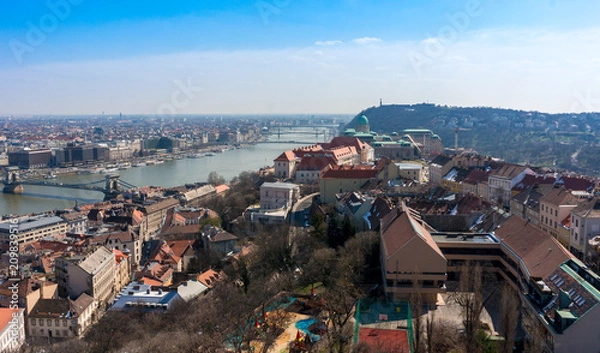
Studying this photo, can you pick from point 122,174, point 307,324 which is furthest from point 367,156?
point 307,324

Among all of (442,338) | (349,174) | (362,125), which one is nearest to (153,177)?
(362,125)

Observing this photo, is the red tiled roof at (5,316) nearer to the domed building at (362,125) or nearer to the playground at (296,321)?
the playground at (296,321)

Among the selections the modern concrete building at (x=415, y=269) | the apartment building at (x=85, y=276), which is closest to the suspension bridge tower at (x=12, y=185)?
the apartment building at (x=85, y=276)

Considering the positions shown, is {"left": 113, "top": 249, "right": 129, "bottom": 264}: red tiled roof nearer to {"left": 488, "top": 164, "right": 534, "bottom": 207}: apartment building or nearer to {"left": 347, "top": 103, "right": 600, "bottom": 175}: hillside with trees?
{"left": 488, "top": 164, "right": 534, "bottom": 207}: apartment building

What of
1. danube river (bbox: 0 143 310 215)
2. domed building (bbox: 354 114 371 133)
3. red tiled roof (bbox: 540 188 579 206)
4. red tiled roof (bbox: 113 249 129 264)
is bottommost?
danube river (bbox: 0 143 310 215)

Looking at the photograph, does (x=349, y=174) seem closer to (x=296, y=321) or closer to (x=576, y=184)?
(x=576, y=184)

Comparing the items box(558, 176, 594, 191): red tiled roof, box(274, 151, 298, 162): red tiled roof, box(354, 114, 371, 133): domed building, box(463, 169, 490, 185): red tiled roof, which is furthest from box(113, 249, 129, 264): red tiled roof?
box(354, 114, 371, 133): domed building
